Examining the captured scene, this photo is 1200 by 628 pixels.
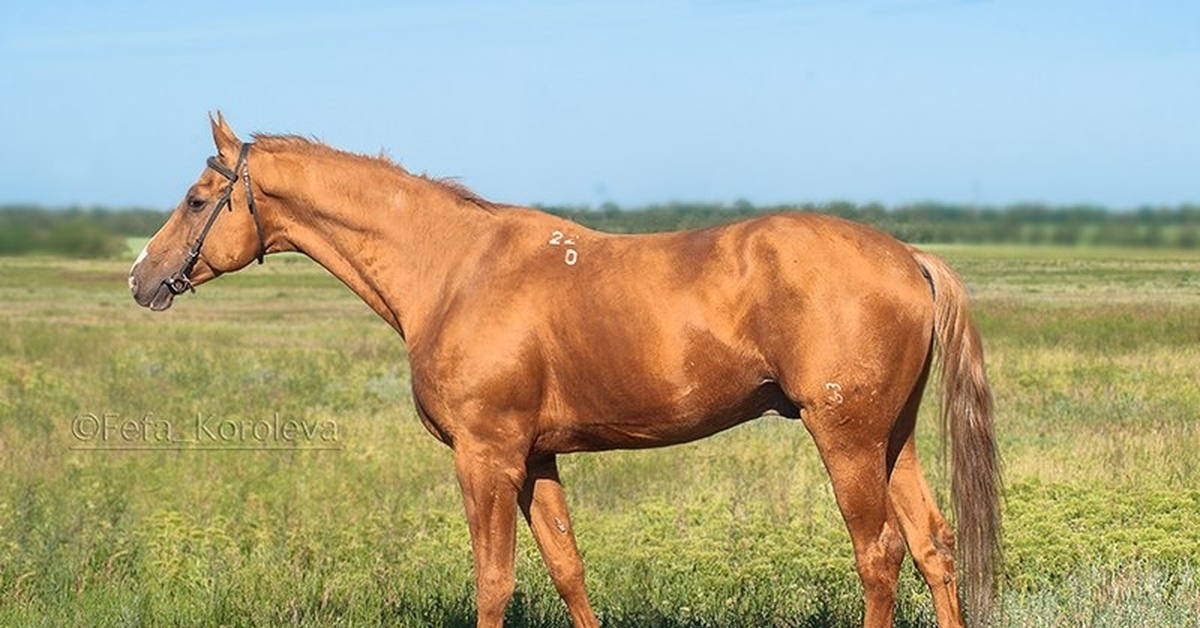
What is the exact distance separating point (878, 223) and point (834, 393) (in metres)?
4.57

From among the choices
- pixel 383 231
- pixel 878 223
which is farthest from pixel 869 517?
pixel 878 223

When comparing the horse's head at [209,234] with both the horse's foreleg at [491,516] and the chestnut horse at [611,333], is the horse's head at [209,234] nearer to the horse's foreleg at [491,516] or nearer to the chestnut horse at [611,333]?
the chestnut horse at [611,333]

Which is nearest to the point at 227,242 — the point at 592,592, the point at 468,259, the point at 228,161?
the point at 228,161

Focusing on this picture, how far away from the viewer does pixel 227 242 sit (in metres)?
6.55

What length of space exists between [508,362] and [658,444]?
0.74 metres

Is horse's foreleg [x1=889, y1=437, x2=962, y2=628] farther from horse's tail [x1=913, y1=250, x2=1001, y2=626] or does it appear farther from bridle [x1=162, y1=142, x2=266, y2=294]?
bridle [x1=162, y1=142, x2=266, y2=294]

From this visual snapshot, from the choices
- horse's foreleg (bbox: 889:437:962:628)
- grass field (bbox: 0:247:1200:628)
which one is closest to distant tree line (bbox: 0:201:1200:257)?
grass field (bbox: 0:247:1200:628)

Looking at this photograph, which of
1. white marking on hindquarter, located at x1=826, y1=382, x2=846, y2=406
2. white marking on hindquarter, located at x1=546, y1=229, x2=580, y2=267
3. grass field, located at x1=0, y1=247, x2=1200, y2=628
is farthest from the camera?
grass field, located at x1=0, y1=247, x2=1200, y2=628

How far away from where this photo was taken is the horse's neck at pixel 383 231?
21.3ft

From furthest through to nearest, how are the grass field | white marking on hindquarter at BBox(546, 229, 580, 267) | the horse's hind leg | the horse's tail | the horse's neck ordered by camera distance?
the grass field
the horse's neck
white marking on hindquarter at BBox(546, 229, 580, 267)
the horse's tail
the horse's hind leg

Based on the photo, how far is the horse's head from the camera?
21.4 feet

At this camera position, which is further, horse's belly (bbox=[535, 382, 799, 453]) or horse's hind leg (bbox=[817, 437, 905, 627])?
horse's belly (bbox=[535, 382, 799, 453])

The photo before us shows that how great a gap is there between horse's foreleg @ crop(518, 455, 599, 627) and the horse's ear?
1945 mm

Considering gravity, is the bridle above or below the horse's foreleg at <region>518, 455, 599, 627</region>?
above
